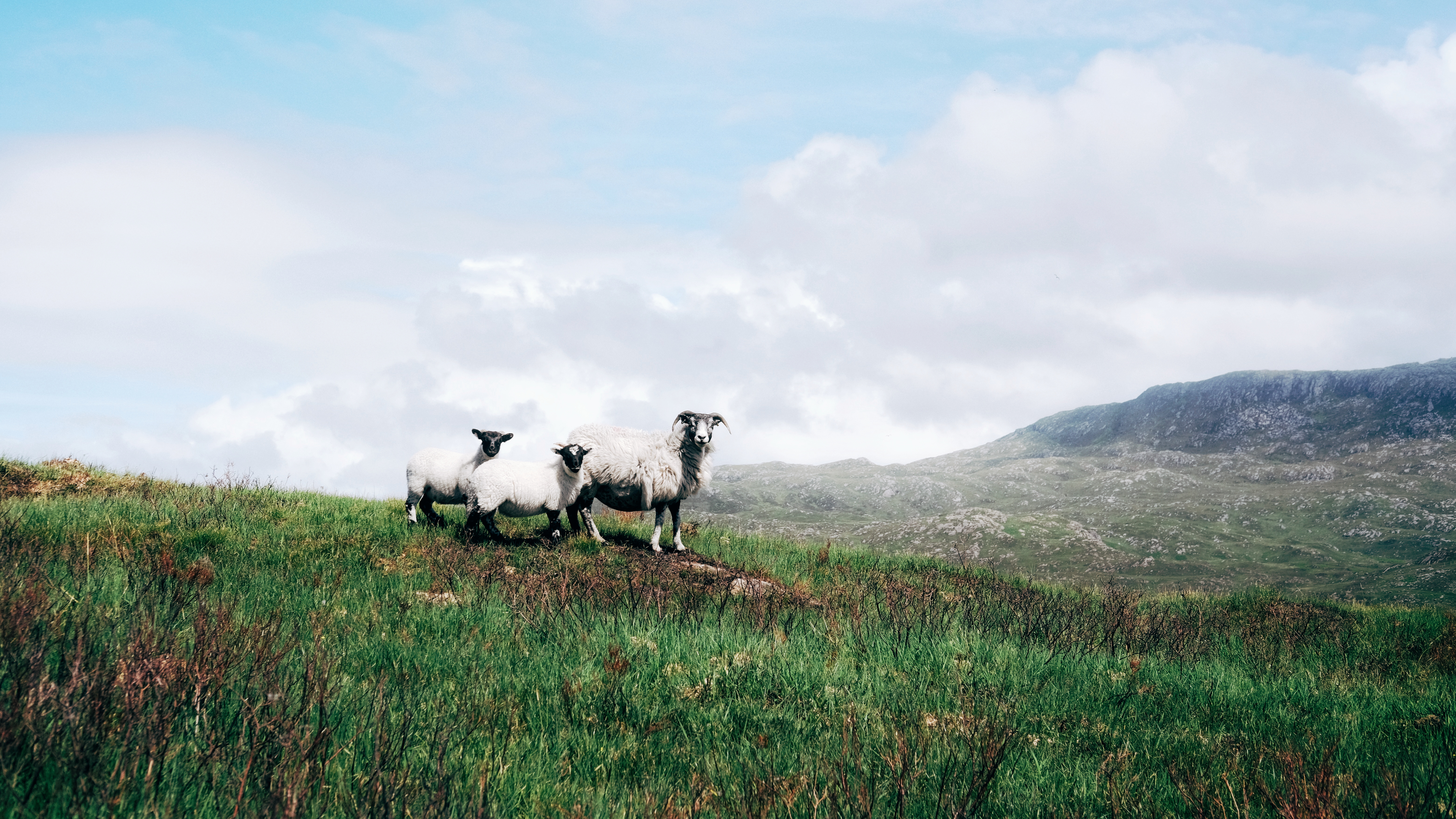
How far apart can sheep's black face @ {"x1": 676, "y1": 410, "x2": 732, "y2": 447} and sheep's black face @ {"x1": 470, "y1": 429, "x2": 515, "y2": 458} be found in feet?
11.4

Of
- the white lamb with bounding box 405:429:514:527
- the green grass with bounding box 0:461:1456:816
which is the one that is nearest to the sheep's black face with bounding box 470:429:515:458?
the white lamb with bounding box 405:429:514:527

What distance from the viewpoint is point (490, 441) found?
531 inches

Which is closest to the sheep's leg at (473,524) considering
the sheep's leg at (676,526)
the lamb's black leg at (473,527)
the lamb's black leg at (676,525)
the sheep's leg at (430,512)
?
the lamb's black leg at (473,527)

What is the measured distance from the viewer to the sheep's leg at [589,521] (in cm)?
1357

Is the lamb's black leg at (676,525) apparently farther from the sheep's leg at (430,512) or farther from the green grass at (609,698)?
the sheep's leg at (430,512)

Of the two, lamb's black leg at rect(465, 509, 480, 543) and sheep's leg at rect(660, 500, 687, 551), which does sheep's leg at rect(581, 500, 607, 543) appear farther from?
lamb's black leg at rect(465, 509, 480, 543)

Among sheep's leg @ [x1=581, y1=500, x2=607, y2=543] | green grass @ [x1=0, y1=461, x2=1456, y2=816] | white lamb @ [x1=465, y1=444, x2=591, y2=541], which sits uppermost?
white lamb @ [x1=465, y1=444, x2=591, y2=541]

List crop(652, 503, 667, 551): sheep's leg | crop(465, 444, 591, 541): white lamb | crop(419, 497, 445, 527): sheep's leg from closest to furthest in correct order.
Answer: crop(465, 444, 591, 541): white lamb
crop(652, 503, 667, 551): sheep's leg
crop(419, 497, 445, 527): sheep's leg

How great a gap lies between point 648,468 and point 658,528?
4.13 ft

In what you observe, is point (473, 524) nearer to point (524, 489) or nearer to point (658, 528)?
point (524, 489)

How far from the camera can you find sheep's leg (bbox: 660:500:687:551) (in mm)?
14008

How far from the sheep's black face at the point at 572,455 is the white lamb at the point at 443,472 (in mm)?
1269

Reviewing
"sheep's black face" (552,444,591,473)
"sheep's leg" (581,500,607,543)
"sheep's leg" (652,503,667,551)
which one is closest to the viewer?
"sheep's black face" (552,444,591,473)

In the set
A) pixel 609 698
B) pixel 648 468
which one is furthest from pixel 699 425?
pixel 609 698
